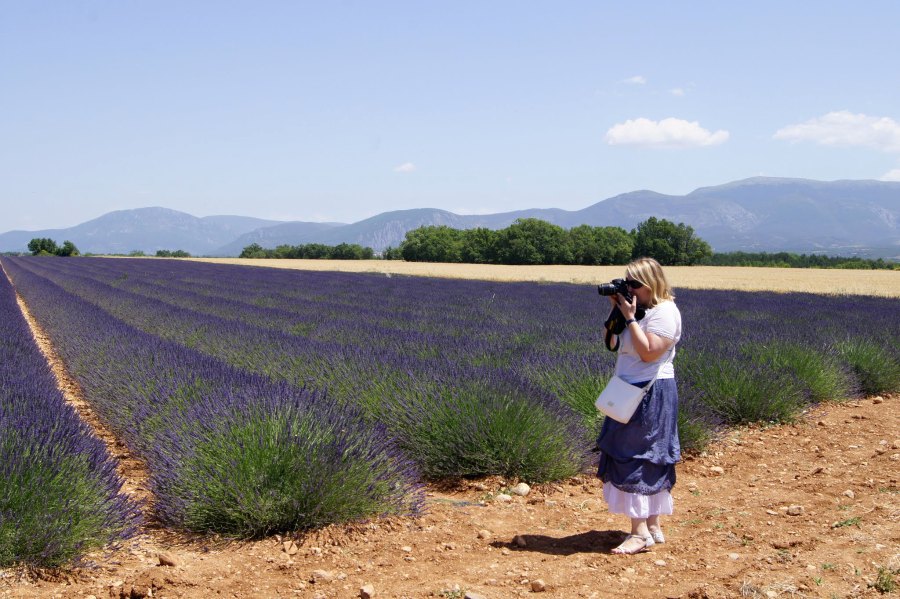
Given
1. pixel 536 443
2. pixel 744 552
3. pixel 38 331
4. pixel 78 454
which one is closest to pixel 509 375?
pixel 536 443

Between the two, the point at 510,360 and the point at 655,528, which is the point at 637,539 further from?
the point at 510,360

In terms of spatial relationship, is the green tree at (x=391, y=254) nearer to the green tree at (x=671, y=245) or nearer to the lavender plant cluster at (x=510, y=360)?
the green tree at (x=671, y=245)

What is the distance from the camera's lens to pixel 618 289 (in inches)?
126

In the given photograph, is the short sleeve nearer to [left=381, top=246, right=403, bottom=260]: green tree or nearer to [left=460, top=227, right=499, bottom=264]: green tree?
[left=460, top=227, right=499, bottom=264]: green tree

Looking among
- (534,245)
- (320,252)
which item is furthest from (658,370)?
(320,252)

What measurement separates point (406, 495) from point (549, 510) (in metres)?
0.79

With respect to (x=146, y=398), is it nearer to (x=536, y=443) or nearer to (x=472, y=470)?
(x=472, y=470)

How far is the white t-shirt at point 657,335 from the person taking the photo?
3.18m

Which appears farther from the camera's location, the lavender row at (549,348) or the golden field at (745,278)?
the golden field at (745,278)

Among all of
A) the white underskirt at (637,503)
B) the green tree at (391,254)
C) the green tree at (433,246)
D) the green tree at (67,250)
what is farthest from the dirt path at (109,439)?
the green tree at (67,250)

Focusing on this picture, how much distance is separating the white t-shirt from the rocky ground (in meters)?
0.75

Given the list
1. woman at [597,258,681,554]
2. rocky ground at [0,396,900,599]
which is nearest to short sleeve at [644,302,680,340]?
woman at [597,258,681,554]

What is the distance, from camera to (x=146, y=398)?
492cm

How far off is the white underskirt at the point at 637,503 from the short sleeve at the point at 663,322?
690 mm
